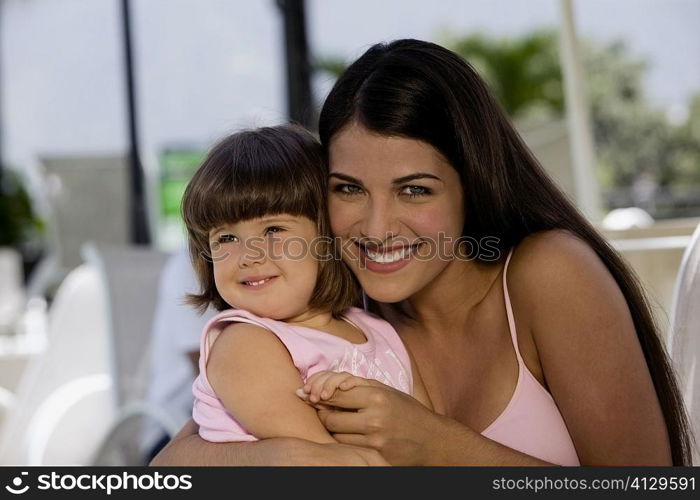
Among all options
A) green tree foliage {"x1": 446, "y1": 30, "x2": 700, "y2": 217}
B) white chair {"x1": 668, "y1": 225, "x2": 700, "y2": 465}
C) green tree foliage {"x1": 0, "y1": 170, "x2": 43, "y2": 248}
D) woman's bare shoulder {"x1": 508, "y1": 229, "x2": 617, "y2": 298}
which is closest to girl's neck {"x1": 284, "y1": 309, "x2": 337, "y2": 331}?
woman's bare shoulder {"x1": 508, "y1": 229, "x2": 617, "y2": 298}

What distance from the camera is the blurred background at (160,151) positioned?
3.06m

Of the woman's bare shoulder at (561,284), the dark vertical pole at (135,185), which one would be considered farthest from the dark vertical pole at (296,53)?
the woman's bare shoulder at (561,284)

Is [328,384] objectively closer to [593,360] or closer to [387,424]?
[387,424]

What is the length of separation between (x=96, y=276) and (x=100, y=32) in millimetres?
5100

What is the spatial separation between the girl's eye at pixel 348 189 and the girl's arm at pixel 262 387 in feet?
0.94

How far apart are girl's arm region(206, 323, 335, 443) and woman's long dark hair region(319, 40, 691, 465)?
15.7 inches

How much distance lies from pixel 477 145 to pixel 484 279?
264mm

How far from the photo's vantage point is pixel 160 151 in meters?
7.42

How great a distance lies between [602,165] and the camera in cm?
1002

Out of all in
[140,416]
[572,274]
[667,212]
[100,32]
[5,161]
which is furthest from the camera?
[5,161]

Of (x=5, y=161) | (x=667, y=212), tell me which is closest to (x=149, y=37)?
(x=5, y=161)

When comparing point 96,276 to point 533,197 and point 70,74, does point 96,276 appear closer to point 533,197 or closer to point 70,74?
point 533,197

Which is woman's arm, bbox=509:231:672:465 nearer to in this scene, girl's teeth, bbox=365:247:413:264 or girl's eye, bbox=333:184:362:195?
girl's teeth, bbox=365:247:413:264

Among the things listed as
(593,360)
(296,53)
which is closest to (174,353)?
(593,360)
